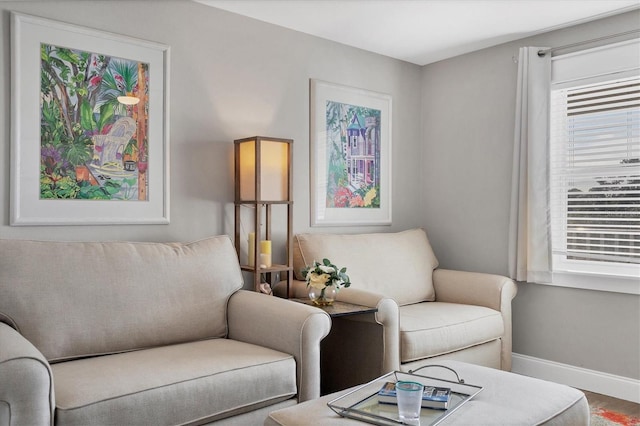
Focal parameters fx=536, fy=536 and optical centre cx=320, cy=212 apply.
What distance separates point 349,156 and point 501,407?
94.7 inches

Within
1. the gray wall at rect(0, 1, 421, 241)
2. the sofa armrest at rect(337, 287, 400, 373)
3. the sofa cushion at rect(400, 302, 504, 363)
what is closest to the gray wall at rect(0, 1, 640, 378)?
the gray wall at rect(0, 1, 421, 241)

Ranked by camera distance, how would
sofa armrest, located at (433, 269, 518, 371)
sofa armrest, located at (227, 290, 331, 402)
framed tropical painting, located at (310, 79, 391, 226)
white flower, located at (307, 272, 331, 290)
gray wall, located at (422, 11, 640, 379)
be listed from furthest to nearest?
framed tropical painting, located at (310, 79, 391, 226) < sofa armrest, located at (433, 269, 518, 371) < gray wall, located at (422, 11, 640, 379) < white flower, located at (307, 272, 331, 290) < sofa armrest, located at (227, 290, 331, 402)

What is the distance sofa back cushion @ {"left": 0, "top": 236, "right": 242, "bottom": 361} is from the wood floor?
7.38 feet

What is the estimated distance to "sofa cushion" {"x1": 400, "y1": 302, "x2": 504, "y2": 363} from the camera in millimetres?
2895

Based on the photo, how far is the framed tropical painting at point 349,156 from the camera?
374 centimetres

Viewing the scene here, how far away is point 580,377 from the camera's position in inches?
137

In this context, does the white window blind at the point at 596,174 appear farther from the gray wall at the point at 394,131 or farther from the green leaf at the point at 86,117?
the green leaf at the point at 86,117

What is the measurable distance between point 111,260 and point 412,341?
1.58 meters

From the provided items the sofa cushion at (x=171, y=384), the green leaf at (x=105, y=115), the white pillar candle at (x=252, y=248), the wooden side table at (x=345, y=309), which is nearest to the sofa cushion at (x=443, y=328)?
the wooden side table at (x=345, y=309)

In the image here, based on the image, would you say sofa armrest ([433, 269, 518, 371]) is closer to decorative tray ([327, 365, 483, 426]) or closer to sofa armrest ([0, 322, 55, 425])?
decorative tray ([327, 365, 483, 426])

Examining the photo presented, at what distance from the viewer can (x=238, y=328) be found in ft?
8.80

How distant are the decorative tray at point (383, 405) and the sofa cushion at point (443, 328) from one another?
77 centimetres

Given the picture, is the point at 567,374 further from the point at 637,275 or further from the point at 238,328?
the point at 238,328

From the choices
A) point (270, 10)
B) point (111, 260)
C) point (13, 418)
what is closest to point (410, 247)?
point (270, 10)
